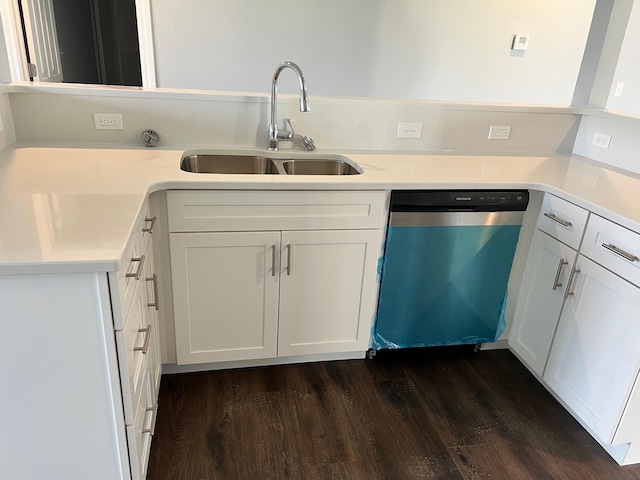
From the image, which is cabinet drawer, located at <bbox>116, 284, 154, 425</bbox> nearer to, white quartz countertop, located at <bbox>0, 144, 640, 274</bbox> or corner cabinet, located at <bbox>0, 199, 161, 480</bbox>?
corner cabinet, located at <bbox>0, 199, 161, 480</bbox>

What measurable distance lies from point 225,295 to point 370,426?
0.80 meters

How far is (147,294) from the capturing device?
1.64 meters

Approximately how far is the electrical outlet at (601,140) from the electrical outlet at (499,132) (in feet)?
1.43

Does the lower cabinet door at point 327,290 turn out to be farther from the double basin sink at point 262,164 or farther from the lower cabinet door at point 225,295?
the double basin sink at point 262,164

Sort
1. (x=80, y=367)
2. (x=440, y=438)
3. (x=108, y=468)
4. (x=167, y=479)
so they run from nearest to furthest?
(x=80, y=367)
(x=108, y=468)
(x=167, y=479)
(x=440, y=438)

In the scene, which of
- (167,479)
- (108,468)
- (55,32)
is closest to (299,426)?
(167,479)

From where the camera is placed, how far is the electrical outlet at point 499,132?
2533 mm

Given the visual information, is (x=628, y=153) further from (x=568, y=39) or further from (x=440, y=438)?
(x=568, y=39)

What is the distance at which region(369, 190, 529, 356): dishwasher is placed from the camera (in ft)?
6.51

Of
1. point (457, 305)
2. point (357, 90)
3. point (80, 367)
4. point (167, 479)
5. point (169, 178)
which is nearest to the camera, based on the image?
point (80, 367)

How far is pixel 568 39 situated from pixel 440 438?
12.3 feet

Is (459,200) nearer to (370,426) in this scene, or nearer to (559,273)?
(559,273)

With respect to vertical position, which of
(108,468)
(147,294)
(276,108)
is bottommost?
(108,468)

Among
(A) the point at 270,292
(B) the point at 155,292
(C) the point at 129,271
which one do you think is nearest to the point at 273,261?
(A) the point at 270,292
